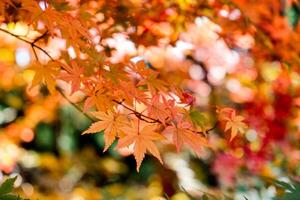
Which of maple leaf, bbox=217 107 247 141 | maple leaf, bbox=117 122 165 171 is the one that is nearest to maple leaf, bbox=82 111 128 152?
maple leaf, bbox=117 122 165 171

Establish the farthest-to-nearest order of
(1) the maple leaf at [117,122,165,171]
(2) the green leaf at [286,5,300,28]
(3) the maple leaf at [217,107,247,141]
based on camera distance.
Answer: (2) the green leaf at [286,5,300,28] < (3) the maple leaf at [217,107,247,141] < (1) the maple leaf at [117,122,165,171]

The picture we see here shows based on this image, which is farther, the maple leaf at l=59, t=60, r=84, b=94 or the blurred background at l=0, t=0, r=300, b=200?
the blurred background at l=0, t=0, r=300, b=200

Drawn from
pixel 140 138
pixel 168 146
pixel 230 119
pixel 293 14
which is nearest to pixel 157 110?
pixel 140 138

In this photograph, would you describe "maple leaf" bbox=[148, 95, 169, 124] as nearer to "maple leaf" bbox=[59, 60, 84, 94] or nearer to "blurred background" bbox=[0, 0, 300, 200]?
"maple leaf" bbox=[59, 60, 84, 94]

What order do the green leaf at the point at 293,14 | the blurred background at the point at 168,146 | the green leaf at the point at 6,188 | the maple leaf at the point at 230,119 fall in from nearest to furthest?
the green leaf at the point at 6,188 < the maple leaf at the point at 230,119 < the green leaf at the point at 293,14 < the blurred background at the point at 168,146

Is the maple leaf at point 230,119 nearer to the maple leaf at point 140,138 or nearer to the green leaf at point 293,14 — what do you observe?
the maple leaf at point 140,138

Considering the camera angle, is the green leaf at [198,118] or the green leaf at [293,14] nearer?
the green leaf at [198,118]

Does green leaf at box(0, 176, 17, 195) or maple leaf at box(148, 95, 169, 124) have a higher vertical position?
maple leaf at box(148, 95, 169, 124)

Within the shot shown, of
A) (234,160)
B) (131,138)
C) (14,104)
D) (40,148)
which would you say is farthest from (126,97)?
(40,148)

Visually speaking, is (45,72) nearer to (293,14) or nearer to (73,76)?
(73,76)

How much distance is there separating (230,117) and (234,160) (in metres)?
2.07

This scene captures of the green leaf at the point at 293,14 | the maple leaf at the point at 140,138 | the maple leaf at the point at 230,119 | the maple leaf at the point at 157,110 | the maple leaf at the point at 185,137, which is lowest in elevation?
the green leaf at the point at 293,14

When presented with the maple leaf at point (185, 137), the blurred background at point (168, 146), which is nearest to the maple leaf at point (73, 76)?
the maple leaf at point (185, 137)

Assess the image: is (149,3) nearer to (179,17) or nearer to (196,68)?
(179,17)
